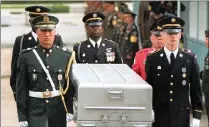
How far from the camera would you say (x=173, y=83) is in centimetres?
632

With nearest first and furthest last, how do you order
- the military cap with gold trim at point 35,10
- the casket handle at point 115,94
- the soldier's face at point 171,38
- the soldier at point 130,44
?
the casket handle at point 115,94 < the soldier's face at point 171,38 < the military cap with gold trim at point 35,10 < the soldier at point 130,44

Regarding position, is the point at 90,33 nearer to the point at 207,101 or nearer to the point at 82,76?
the point at 207,101

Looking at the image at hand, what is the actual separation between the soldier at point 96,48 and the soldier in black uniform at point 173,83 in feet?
6.25

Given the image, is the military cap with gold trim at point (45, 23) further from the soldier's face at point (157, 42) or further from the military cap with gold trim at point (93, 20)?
the military cap with gold trim at point (93, 20)

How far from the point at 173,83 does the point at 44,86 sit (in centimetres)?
123

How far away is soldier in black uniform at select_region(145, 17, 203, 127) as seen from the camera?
6.32m

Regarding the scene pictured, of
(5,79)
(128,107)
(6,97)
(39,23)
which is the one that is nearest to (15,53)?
(39,23)

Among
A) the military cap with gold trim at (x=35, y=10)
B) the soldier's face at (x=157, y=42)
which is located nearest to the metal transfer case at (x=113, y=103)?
the soldier's face at (x=157, y=42)

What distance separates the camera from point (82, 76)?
579 centimetres

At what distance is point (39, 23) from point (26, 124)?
3.30ft

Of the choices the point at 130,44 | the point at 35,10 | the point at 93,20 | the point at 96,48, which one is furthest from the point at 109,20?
the point at 35,10

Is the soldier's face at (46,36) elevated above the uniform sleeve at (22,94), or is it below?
above

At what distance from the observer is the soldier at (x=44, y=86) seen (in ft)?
21.0

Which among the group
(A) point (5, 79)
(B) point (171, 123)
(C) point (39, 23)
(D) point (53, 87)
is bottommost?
(A) point (5, 79)
